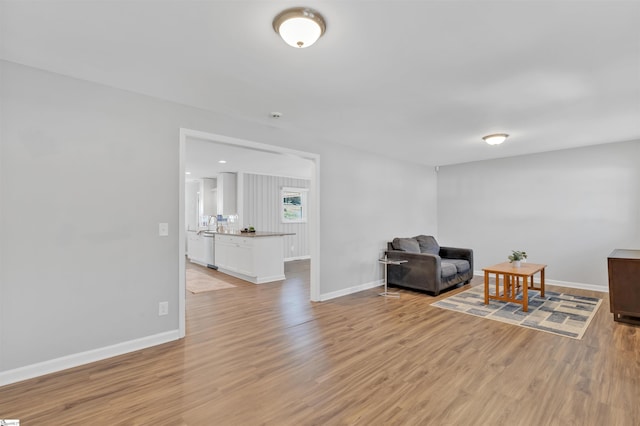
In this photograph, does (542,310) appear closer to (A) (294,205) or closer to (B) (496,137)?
(B) (496,137)

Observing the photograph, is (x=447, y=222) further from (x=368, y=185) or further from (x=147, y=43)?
(x=147, y=43)

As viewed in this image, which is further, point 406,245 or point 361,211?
A: point 406,245

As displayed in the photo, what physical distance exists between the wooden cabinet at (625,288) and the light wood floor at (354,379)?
17 centimetres

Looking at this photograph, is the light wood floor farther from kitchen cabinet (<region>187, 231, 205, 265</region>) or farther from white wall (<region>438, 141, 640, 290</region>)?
kitchen cabinet (<region>187, 231, 205, 265</region>)

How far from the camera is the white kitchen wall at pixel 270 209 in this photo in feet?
26.5

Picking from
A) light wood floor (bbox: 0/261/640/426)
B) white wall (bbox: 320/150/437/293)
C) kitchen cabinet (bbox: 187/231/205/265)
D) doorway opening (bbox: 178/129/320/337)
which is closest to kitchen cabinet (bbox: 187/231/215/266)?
kitchen cabinet (bbox: 187/231/205/265)

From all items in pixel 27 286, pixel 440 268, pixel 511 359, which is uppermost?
pixel 27 286

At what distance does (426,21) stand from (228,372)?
2.92 meters

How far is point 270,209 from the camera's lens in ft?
28.1

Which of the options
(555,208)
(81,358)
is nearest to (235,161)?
(81,358)

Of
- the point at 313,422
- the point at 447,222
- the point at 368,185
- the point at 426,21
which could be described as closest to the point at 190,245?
the point at 368,185

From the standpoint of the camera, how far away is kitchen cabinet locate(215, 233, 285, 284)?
5.75 meters

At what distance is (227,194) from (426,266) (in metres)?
5.39

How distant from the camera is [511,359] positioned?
266 centimetres
